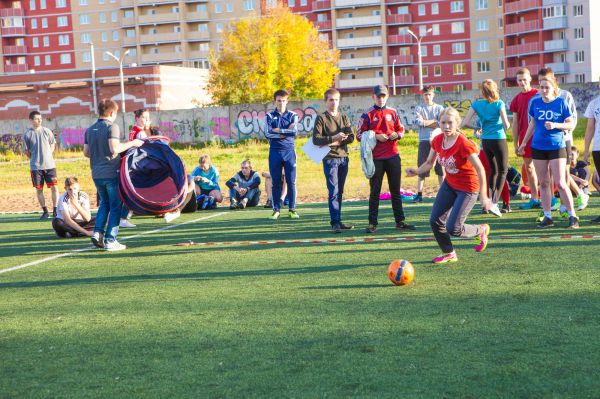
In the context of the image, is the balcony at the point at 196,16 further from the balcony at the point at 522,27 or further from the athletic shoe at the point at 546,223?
the athletic shoe at the point at 546,223

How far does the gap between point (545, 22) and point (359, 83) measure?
23.1 metres

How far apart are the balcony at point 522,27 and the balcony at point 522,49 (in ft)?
5.27

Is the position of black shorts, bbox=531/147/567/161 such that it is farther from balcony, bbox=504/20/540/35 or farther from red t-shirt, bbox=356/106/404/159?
balcony, bbox=504/20/540/35

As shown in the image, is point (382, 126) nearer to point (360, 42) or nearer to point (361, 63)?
point (361, 63)

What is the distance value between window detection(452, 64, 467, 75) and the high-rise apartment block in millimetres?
175

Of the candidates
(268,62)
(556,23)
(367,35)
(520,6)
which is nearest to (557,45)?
(556,23)

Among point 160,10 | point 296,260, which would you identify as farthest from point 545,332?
point 160,10

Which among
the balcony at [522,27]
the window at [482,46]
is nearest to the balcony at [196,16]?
the window at [482,46]

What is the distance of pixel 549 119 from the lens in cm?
1088

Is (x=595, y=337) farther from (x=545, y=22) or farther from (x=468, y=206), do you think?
(x=545, y=22)

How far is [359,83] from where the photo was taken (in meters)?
103

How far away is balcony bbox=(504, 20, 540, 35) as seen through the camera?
9488cm

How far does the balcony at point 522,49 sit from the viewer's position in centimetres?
9488

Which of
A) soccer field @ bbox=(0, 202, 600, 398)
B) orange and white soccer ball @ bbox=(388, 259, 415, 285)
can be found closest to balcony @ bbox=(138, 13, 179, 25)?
soccer field @ bbox=(0, 202, 600, 398)
